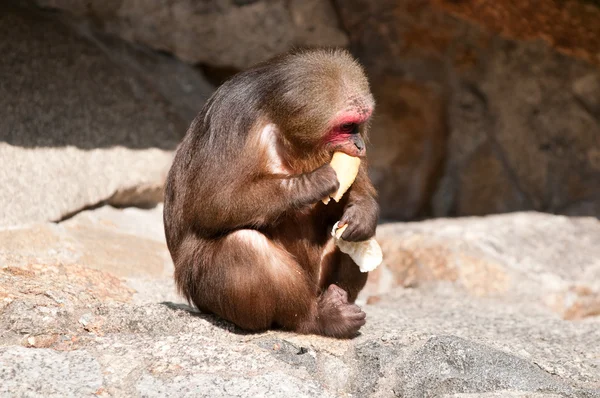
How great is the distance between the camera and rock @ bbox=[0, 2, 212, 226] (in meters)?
6.41

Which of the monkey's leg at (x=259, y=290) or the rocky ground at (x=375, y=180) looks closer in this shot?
the rocky ground at (x=375, y=180)

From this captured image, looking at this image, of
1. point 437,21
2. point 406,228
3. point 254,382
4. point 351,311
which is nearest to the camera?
point 254,382

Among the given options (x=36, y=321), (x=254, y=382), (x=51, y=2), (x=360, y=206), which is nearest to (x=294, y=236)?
(x=360, y=206)

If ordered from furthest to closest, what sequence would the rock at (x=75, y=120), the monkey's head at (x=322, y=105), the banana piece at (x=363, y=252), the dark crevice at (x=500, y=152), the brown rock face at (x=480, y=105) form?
the dark crevice at (x=500, y=152) < the brown rock face at (x=480, y=105) < the rock at (x=75, y=120) < the banana piece at (x=363, y=252) < the monkey's head at (x=322, y=105)

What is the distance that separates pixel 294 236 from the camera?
193 inches

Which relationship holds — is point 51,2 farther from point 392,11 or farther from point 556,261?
point 556,261

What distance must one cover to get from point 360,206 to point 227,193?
746mm

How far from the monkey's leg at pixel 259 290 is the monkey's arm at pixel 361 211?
0.35 metres

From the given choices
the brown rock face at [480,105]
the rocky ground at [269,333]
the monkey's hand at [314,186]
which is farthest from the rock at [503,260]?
the monkey's hand at [314,186]

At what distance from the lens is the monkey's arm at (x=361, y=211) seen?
472 cm

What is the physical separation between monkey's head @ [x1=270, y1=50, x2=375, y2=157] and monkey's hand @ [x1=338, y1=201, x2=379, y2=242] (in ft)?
0.95

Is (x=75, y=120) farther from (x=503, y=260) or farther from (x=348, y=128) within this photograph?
(x=503, y=260)

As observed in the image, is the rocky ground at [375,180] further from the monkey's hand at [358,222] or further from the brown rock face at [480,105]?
the monkey's hand at [358,222]

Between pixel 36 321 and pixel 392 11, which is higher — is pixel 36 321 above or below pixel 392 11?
below
